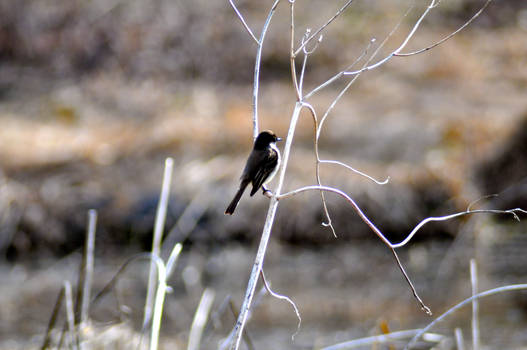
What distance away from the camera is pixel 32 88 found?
17.8m

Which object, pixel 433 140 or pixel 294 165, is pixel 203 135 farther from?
pixel 433 140

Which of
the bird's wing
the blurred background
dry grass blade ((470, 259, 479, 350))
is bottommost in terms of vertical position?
the blurred background

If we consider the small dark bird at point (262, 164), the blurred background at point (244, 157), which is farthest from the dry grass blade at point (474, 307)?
the blurred background at point (244, 157)

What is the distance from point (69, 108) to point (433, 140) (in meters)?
6.96

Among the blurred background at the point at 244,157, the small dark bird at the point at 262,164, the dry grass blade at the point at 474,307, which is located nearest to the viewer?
the small dark bird at the point at 262,164

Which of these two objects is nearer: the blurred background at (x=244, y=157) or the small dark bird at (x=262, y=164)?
the small dark bird at (x=262, y=164)

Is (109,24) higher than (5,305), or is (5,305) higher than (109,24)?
(109,24)

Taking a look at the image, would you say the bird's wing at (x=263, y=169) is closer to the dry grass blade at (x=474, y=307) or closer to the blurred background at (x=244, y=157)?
the dry grass blade at (x=474, y=307)

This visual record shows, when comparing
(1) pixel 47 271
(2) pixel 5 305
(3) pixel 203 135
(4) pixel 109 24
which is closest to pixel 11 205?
(1) pixel 47 271

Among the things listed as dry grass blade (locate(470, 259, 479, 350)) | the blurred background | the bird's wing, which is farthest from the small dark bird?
the blurred background

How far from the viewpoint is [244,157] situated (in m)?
13.7

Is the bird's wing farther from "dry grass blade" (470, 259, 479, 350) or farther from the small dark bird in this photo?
"dry grass blade" (470, 259, 479, 350)

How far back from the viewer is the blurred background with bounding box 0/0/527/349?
10.3 meters

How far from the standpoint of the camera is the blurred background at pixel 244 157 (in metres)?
10.3
